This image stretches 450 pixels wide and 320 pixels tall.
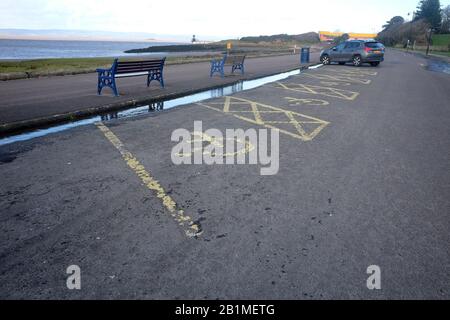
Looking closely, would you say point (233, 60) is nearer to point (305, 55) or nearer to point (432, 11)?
point (305, 55)

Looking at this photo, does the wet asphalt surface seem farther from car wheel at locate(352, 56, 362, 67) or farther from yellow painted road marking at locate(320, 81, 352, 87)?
car wheel at locate(352, 56, 362, 67)

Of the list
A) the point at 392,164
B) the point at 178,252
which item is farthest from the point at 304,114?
the point at 178,252

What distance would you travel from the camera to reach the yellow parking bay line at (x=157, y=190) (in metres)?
3.22

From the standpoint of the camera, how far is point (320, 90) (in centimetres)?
1266

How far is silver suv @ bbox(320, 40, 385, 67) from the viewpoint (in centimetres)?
2270

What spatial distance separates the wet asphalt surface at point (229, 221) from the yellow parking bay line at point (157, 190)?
0.08 m

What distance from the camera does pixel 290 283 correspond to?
2498 mm

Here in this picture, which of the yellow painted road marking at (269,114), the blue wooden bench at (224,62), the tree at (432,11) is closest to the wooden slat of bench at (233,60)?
the blue wooden bench at (224,62)

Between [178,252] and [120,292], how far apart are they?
624 mm

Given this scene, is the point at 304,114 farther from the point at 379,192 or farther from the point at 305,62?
the point at 305,62

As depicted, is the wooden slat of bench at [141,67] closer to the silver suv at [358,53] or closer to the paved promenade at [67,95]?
the paved promenade at [67,95]

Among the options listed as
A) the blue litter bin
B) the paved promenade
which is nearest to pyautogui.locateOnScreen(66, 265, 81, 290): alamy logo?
the paved promenade

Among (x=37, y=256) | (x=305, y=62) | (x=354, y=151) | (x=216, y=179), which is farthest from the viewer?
(x=305, y=62)

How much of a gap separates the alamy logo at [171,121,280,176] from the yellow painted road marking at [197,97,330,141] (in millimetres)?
551
